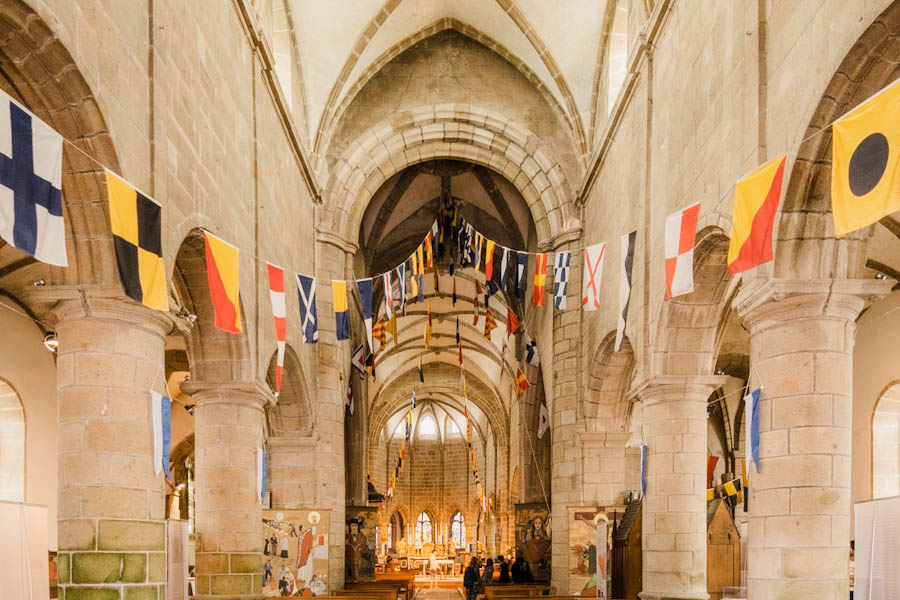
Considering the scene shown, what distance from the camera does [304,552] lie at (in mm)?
15484

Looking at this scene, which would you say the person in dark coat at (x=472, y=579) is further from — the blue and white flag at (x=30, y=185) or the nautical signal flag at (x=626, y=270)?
the blue and white flag at (x=30, y=185)

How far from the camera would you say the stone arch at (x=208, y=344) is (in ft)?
38.8

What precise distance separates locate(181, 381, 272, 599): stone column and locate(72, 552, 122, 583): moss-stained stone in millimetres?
4475

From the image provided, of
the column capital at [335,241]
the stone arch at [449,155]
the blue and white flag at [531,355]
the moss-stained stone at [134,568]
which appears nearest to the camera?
the moss-stained stone at [134,568]

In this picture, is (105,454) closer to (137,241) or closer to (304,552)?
(137,241)

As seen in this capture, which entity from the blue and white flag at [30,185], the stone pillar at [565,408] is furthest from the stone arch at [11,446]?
the stone pillar at [565,408]

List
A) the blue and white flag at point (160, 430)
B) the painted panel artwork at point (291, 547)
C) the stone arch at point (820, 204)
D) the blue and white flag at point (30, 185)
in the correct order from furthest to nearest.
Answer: the painted panel artwork at point (291, 547) → the blue and white flag at point (160, 430) → the stone arch at point (820, 204) → the blue and white flag at point (30, 185)

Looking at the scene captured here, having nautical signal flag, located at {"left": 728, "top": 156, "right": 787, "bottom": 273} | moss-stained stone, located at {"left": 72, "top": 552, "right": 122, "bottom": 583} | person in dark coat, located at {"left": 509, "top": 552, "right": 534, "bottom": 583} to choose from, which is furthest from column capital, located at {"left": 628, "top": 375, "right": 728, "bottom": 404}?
person in dark coat, located at {"left": 509, "top": 552, "right": 534, "bottom": 583}

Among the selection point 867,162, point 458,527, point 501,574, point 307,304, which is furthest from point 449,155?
point 458,527

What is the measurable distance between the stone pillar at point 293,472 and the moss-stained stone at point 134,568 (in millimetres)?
9629

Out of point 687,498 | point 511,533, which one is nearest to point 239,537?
point 687,498

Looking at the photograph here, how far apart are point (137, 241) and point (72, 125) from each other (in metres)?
1.06

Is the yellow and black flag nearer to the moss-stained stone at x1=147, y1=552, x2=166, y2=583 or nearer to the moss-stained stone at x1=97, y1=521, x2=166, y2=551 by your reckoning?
the moss-stained stone at x1=97, y1=521, x2=166, y2=551

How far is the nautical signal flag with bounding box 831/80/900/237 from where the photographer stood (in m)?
5.87
